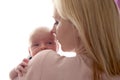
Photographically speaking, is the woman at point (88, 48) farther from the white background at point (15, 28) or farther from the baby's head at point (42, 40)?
the white background at point (15, 28)

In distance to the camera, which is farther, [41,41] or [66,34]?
[41,41]

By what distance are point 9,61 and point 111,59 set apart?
0.72 metres

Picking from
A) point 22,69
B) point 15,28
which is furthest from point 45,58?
point 15,28

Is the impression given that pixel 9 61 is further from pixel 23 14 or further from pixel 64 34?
pixel 64 34

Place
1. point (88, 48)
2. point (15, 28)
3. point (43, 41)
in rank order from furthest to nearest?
point (15, 28) → point (43, 41) → point (88, 48)

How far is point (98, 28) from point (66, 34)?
103 mm

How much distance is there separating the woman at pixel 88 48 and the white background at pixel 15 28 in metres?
0.58

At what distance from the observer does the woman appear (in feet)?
2.76

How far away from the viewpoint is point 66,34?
0.91 m

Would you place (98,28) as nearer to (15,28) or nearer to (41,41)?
(41,41)

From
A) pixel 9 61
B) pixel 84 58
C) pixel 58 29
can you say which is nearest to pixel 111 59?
pixel 84 58

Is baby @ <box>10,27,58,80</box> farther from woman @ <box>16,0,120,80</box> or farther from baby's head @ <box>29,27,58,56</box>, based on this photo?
woman @ <box>16,0,120,80</box>

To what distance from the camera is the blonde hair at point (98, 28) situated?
0.85 meters

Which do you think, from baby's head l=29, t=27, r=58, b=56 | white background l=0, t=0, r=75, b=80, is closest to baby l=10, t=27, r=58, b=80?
baby's head l=29, t=27, r=58, b=56
